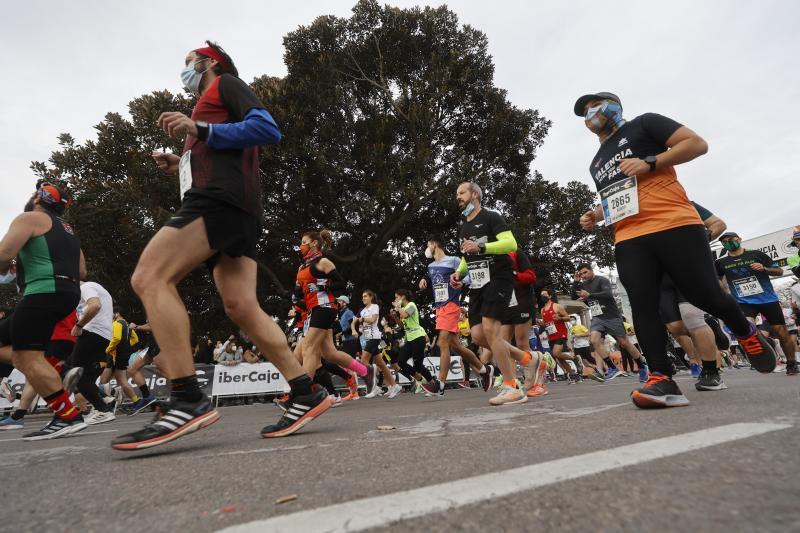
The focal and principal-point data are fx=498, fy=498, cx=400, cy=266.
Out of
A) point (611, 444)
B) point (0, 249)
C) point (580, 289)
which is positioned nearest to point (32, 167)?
point (0, 249)

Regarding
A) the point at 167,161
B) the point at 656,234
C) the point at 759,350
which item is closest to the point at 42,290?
the point at 167,161

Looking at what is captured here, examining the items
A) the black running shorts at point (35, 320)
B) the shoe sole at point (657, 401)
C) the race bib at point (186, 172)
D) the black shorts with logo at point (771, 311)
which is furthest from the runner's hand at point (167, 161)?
the black shorts with logo at point (771, 311)

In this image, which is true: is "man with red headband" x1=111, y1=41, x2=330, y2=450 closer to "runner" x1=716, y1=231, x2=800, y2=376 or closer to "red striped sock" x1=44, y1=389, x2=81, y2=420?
"red striped sock" x1=44, y1=389, x2=81, y2=420

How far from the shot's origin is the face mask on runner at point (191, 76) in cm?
285

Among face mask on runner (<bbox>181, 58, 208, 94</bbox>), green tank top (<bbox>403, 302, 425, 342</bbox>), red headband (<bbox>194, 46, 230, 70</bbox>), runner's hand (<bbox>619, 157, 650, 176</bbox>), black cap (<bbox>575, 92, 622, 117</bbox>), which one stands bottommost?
green tank top (<bbox>403, 302, 425, 342</bbox>)

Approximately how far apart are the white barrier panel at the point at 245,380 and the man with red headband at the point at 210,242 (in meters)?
8.88

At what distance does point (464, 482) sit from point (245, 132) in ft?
6.63

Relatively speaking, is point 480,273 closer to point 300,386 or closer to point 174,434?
point 300,386

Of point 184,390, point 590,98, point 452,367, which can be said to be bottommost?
point 452,367

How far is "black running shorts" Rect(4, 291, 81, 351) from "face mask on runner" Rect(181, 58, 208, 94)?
87.2 inches

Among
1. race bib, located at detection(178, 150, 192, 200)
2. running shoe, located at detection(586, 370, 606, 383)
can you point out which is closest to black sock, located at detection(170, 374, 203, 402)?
race bib, located at detection(178, 150, 192, 200)

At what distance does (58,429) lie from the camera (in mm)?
3971

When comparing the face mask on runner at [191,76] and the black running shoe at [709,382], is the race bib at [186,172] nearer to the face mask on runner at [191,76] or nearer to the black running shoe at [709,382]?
the face mask on runner at [191,76]

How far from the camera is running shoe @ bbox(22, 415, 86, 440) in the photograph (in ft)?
12.6
